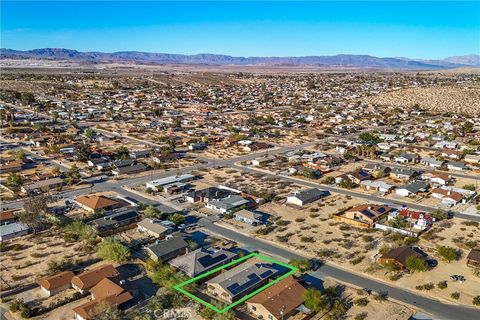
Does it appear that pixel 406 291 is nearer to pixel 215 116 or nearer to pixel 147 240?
pixel 147 240

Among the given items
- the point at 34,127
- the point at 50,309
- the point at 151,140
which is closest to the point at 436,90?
the point at 151,140

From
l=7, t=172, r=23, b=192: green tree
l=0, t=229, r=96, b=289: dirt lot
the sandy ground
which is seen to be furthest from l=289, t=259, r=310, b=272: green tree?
the sandy ground

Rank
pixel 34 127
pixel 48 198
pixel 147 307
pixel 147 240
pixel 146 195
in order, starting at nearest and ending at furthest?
pixel 147 307
pixel 147 240
pixel 48 198
pixel 146 195
pixel 34 127

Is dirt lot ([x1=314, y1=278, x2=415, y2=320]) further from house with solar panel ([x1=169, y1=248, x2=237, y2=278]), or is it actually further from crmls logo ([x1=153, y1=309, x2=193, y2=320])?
crmls logo ([x1=153, y1=309, x2=193, y2=320])

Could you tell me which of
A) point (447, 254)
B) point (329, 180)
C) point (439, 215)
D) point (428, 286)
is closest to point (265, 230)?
point (428, 286)

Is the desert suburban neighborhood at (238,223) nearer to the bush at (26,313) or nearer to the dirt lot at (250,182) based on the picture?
the bush at (26,313)

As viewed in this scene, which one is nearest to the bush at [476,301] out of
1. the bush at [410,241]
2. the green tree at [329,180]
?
A: the bush at [410,241]

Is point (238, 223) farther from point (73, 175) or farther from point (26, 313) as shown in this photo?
point (73, 175)
